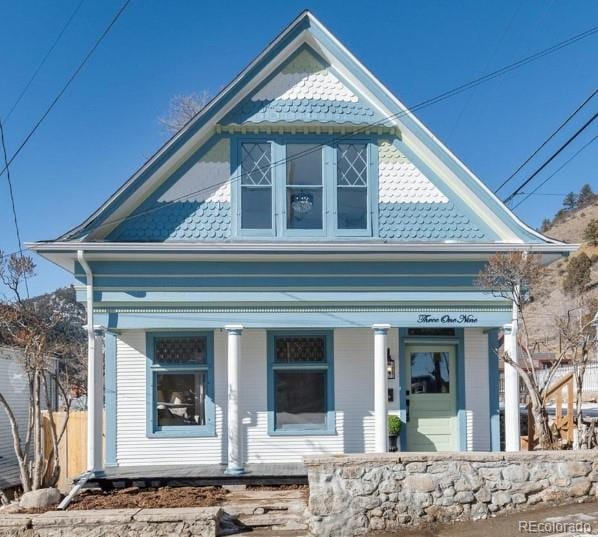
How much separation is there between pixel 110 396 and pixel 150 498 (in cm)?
242

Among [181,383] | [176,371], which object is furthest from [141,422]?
[176,371]

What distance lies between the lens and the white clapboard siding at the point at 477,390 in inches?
408

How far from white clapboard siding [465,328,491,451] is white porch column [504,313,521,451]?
0.94 meters

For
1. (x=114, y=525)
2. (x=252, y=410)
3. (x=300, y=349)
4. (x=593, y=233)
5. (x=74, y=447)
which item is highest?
(x=593, y=233)

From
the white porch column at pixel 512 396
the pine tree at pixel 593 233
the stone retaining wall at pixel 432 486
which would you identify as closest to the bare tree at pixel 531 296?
the white porch column at pixel 512 396

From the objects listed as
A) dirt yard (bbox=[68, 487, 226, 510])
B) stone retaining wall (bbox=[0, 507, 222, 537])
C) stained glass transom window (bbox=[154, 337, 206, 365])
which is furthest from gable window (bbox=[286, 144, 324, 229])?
stone retaining wall (bbox=[0, 507, 222, 537])

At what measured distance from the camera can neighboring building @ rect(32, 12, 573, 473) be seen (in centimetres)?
930

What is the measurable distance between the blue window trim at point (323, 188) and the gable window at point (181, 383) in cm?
204

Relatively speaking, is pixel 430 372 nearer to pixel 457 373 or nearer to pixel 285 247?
pixel 457 373

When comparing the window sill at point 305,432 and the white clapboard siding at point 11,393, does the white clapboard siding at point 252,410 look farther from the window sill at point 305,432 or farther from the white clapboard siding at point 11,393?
the white clapboard siding at point 11,393

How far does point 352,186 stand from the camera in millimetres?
9961

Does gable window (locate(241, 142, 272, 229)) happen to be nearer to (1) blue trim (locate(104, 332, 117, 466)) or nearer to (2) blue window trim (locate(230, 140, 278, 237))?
(2) blue window trim (locate(230, 140, 278, 237))

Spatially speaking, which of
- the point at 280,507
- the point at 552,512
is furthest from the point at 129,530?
the point at 552,512

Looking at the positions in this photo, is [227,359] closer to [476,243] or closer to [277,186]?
[277,186]
